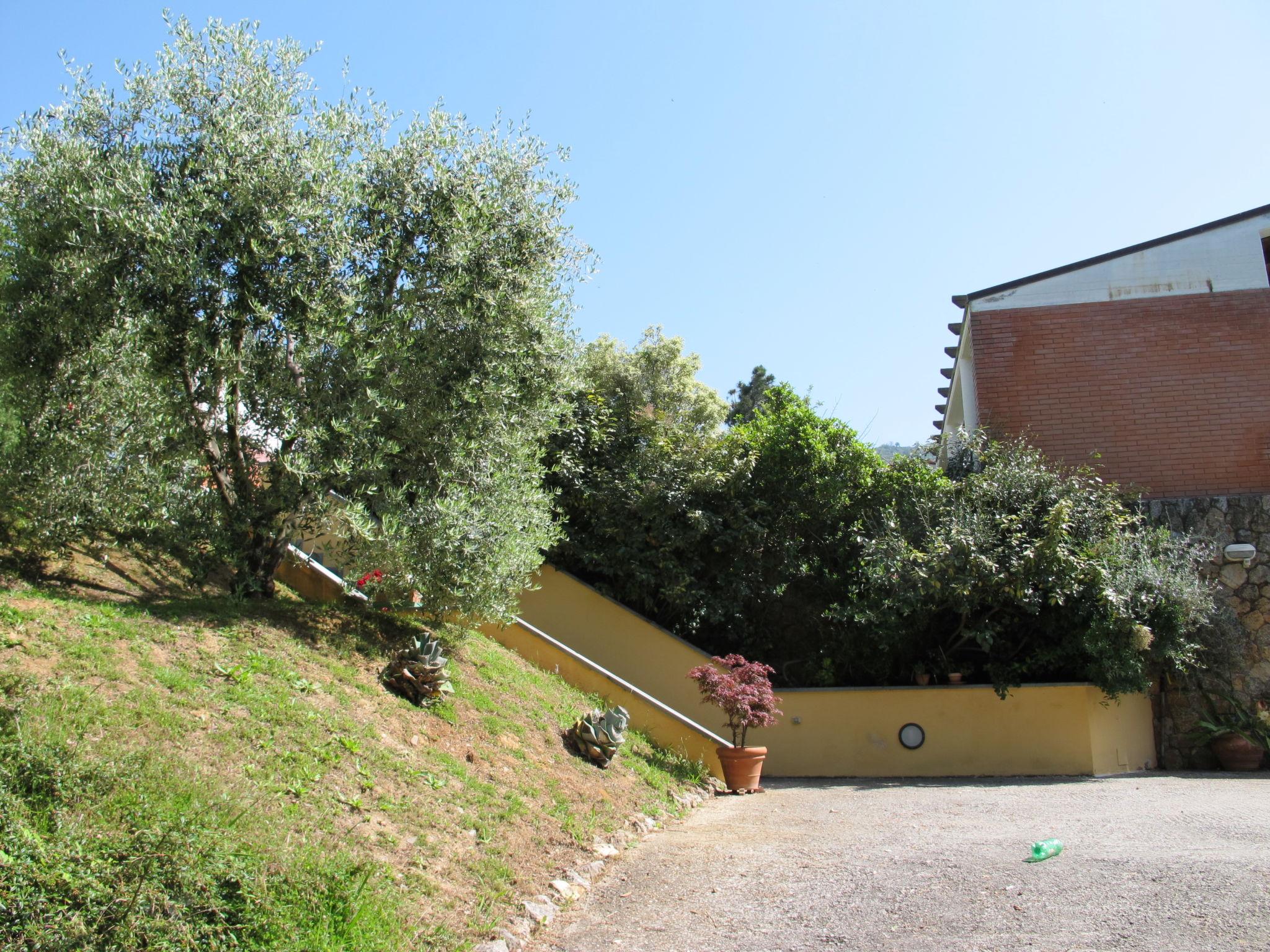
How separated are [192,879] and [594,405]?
11.6m

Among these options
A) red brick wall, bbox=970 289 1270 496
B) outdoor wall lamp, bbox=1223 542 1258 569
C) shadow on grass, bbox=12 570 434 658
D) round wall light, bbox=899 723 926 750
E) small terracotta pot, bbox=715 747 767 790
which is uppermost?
red brick wall, bbox=970 289 1270 496

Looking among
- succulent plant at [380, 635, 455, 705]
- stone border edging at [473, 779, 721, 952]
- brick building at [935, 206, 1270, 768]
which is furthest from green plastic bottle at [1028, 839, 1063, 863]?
brick building at [935, 206, 1270, 768]

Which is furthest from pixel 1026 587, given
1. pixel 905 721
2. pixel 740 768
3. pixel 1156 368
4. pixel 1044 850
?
pixel 1044 850

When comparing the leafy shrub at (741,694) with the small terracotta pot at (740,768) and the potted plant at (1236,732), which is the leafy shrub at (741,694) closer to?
the small terracotta pot at (740,768)

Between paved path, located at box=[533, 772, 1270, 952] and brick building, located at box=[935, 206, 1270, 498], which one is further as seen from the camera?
brick building, located at box=[935, 206, 1270, 498]

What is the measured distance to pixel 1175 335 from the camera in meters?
16.2

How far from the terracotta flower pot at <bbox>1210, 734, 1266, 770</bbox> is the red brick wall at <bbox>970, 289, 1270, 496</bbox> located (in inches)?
164

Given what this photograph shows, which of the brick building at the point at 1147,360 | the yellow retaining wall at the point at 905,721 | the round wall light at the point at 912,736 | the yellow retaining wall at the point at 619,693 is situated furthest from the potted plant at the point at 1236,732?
the yellow retaining wall at the point at 619,693

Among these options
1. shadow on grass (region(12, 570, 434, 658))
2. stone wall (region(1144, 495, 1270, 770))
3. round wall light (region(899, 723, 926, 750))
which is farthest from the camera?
stone wall (region(1144, 495, 1270, 770))

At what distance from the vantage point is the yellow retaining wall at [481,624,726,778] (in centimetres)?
1111

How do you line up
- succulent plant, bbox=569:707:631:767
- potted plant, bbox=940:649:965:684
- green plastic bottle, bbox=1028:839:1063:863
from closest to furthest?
green plastic bottle, bbox=1028:839:1063:863 < succulent plant, bbox=569:707:631:767 < potted plant, bbox=940:649:965:684

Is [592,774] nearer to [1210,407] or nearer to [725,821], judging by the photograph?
[725,821]

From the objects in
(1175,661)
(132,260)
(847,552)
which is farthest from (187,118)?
(1175,661)

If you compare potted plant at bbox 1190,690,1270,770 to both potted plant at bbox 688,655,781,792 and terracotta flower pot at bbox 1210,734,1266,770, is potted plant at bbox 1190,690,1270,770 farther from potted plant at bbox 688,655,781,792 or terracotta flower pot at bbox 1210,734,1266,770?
potted plant at bbox 688,655,781,792
